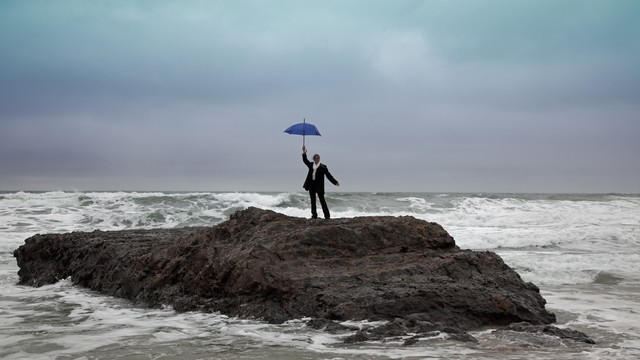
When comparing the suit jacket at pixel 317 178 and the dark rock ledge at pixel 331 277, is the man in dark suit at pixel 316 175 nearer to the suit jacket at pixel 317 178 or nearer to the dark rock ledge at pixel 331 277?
the suit jacket at pixel 317 178

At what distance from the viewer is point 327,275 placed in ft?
21.1

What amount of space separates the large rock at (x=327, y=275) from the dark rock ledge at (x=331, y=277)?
0.04 ft

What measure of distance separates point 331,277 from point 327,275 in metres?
0.07

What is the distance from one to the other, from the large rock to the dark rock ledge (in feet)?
0.04

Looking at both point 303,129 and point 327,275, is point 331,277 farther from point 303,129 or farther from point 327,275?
point 303,129

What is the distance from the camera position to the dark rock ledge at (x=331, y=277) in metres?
5.96

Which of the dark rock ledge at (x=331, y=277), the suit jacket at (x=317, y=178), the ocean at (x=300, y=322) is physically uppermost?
the suit jacket at (x=317, y=178)

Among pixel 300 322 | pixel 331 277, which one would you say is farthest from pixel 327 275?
pixel 300 322

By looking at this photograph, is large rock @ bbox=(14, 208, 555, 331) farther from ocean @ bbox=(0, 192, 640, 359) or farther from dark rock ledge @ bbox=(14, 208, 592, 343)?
ocean @ bbox=(0, 192, 640, 359)

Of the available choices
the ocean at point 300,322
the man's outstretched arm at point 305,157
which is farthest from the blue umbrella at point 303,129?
the ocean at point 300,322

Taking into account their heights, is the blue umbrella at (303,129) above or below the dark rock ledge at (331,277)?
above

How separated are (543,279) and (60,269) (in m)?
8.85

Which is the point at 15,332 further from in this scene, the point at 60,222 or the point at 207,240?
the point at 60,222

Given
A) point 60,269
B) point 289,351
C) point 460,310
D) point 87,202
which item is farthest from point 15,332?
point 87,202
